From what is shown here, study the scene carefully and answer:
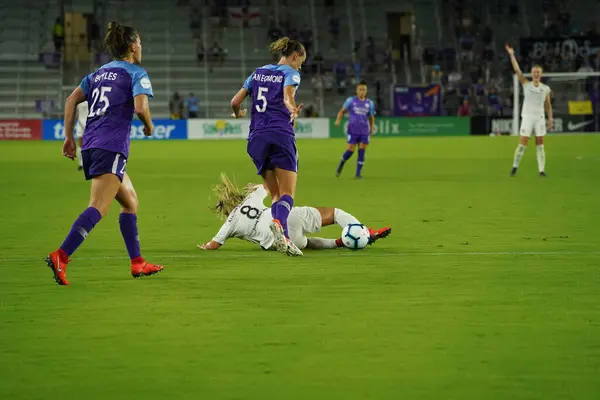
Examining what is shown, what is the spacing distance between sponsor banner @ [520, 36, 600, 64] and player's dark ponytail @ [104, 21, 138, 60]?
146 feet

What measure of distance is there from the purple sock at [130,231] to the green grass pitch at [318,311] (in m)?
0.26

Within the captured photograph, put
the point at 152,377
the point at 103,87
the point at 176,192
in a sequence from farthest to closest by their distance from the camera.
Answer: the point at 176,192 → the point at 103,87 → the point at 152,377

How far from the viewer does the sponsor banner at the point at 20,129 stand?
159 feet

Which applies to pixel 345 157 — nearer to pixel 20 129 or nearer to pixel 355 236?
pixel 355 236

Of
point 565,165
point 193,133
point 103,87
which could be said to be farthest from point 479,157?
point 103,87

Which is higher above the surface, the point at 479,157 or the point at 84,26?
the point at 84,26

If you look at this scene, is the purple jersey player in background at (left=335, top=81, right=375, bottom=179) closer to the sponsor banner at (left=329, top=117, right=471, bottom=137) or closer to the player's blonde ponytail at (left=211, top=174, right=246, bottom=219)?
the player's blonde ponytail at (left=211, top=174, right=246, bottom=219)

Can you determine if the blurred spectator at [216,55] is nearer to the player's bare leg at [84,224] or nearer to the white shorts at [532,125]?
the white shorts at [532,125]

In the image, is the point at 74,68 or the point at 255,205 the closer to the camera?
the point at 255,205

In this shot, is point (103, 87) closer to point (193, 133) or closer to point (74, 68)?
point (193, 133)

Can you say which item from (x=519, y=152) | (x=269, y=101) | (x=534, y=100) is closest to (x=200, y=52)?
(x=534, y=100)

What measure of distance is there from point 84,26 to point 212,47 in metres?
6.22

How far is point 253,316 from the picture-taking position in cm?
759

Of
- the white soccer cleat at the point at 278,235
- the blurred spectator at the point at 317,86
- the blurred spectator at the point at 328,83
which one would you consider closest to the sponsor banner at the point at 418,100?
the blurred spectator at the point at 328,83
